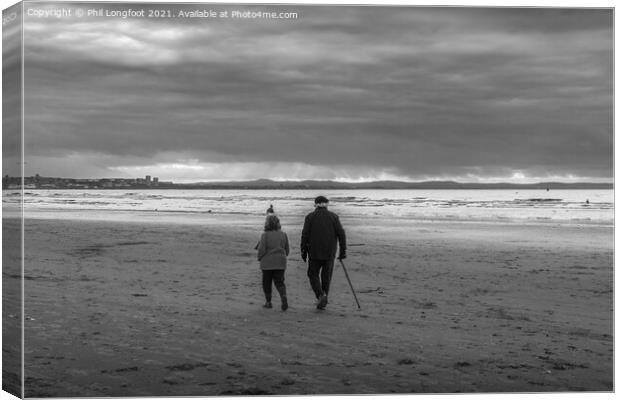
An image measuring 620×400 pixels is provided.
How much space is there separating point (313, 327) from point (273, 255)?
1.68 metres

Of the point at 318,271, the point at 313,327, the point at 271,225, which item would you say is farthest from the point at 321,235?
the point at 313,327

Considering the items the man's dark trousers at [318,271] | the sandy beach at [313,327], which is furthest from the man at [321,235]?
the sandy beach at [313,327]

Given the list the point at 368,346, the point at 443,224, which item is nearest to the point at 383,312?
the point at 368,346

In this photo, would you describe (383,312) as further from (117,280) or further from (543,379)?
(117,280)

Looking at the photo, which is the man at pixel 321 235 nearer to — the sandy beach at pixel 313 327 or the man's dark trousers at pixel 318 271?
the man's dark trousers at pixel 318 271

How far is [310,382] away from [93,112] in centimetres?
437


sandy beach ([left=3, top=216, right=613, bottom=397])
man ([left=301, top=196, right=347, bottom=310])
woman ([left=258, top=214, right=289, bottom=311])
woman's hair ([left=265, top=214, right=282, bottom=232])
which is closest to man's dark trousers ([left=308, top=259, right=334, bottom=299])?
man ([left=301, top=196, right=347, bottom=310])

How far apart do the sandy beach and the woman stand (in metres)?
0.39

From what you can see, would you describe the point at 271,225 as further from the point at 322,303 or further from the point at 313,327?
the point at 313,327

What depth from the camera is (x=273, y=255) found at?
11.2 metres

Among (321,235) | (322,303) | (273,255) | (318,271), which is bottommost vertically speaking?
(322,303)

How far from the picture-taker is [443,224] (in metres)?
31.5

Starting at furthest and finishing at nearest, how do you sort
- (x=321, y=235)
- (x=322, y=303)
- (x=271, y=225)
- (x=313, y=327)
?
(x=271, y=225)
(x=322, y=303)
(x=321, y=235)
(x=313, y=327)

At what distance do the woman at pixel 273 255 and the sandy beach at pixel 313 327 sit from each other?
15.2 inches
